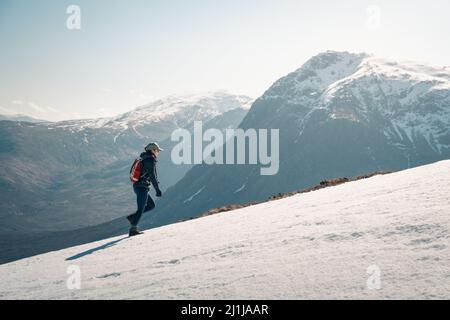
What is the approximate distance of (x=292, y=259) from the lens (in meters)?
7.64

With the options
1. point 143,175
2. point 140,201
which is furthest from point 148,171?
point 140,201

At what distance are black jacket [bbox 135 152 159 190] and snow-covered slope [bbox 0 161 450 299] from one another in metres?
2.90

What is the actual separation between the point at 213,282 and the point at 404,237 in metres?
3.52

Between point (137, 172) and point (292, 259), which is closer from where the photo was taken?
point (292, 259)

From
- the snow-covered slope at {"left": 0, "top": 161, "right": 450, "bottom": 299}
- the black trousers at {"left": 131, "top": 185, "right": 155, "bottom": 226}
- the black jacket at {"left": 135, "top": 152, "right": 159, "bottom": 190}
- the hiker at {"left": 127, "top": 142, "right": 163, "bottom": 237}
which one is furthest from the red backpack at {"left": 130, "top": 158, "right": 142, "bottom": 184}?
the snow-covered slope at {"left": 0, "top": 161, "right": 450, "bottom": 299}

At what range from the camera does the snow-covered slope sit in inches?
244

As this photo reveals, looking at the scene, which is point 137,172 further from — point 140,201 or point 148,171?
point 140,201

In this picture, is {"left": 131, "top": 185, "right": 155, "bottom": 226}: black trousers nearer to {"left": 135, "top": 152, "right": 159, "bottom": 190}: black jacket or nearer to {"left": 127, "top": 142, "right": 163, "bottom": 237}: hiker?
{"left": 127, "top": 142, "right": 163, "bottom": 237}: hiker

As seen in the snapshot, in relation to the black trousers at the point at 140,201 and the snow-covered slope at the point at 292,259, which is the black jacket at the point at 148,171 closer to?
the black trousers at the point at 140,201

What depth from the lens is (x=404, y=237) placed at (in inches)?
299

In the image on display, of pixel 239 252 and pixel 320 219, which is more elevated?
pixel 320 219

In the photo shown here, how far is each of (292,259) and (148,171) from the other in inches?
350
